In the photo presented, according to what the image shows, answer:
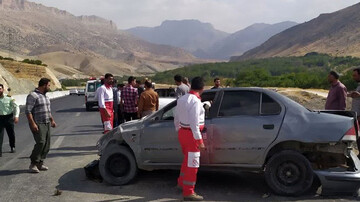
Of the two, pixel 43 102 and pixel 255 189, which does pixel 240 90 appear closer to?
pixel 255 189

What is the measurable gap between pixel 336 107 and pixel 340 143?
2.16 m

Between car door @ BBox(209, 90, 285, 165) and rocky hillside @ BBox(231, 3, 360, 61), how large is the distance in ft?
389

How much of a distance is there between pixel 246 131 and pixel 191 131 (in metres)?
1.02

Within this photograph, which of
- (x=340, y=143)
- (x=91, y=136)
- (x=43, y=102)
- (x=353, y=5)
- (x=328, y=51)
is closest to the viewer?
(x=340, y=143)

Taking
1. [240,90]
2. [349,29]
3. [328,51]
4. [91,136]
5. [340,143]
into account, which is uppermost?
[349,29]

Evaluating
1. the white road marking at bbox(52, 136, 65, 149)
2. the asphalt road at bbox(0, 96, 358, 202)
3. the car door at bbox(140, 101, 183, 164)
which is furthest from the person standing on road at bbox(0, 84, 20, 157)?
the car door at bbox(140, 101, 183, 164)

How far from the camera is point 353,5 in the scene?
182 m

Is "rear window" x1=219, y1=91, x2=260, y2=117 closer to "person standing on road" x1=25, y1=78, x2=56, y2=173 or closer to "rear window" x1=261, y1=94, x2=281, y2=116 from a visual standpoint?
"rear window" x1=261, y1=94, x2=281, y2=116

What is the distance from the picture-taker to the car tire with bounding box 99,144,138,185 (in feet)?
22.2

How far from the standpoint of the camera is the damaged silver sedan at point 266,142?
233 inches

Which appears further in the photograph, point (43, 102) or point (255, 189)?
point (43, 102)

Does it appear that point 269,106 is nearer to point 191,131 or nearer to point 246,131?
point 246,131

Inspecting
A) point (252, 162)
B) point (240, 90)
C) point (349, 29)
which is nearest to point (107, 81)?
point (240, 90)

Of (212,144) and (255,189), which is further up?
(212,144)
